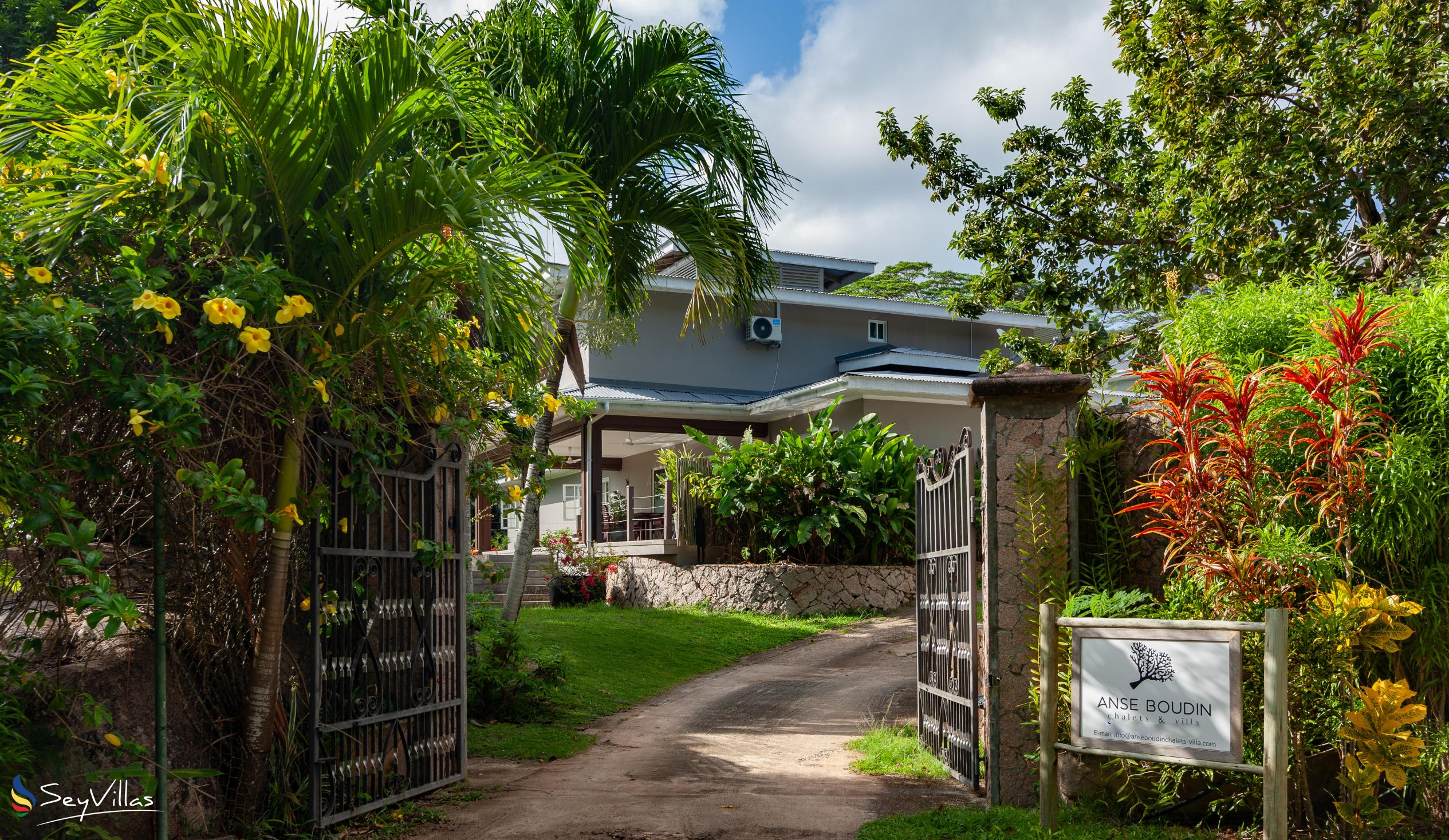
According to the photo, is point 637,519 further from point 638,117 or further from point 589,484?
point 638,117

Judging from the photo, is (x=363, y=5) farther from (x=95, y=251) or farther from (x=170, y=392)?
(x=170, y=392)

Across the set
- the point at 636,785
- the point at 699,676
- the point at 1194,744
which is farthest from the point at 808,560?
the point at 1194,744

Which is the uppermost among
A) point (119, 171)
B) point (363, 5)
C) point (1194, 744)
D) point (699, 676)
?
point (363, 5)

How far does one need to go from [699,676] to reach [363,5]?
25.6 ft

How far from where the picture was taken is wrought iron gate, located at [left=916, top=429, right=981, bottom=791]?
22.4 ft

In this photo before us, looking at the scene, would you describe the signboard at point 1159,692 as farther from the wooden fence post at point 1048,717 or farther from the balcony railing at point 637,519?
the balcony railing at point 637,519

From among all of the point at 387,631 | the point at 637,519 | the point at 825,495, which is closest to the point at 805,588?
the point at 825,495

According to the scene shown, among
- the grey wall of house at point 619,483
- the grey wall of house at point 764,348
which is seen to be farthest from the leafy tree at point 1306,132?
the grey wall of house at point 619,483

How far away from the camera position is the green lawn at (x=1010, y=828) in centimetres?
520

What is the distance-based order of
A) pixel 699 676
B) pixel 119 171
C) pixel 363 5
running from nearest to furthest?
1. pixel 119 171
2. pixel 363 5
3. pixel 699 676

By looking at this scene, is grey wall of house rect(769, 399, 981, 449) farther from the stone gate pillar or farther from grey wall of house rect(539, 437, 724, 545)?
the stone gate pillar

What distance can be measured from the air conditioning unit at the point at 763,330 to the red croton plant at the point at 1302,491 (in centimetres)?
1763

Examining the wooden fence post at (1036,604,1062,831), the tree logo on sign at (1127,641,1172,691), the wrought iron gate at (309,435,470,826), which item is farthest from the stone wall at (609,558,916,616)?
the tree logo on sign at (1127,641,1172,691)

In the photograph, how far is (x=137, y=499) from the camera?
16.6ft
